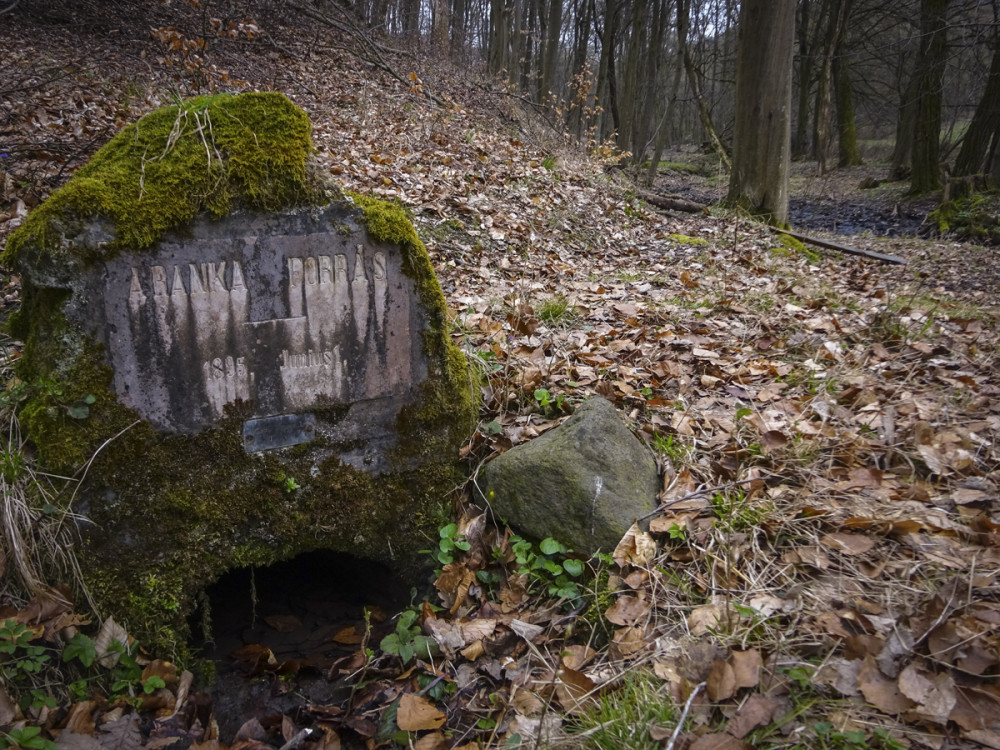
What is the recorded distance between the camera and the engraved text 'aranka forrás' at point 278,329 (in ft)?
7.64

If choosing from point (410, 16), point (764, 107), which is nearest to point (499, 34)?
point (410, 16)

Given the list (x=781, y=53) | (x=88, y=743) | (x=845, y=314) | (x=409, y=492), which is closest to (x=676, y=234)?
(x=781, y=53)

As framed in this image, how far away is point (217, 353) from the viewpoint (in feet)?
7.97

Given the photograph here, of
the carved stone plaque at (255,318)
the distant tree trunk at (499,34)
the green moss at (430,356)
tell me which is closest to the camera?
the carved stone plaque at (255,318)

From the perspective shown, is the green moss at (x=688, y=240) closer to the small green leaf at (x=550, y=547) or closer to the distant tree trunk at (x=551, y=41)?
the small green leaf at (x=550, y=547)

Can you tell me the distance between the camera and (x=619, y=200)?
28.0ft

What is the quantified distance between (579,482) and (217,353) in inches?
61.3

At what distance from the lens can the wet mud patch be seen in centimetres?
245

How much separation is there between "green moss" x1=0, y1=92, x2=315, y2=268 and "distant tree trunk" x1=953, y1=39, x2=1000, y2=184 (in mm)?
12310

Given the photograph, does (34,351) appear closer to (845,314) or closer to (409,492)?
(409,492)

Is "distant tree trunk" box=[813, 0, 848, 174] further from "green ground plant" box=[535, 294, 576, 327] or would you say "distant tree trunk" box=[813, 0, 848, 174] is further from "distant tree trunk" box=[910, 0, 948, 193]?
"green ground plant" box=[535, 294, 576, 327]

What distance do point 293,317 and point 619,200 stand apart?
689cm

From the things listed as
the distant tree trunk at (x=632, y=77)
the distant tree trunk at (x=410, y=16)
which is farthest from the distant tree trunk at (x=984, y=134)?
the distant tree trunk at (x=410, y=16)

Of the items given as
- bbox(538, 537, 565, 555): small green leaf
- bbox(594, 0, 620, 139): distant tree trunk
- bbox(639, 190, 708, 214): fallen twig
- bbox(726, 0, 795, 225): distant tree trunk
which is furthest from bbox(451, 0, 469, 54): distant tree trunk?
bbox(538, 537, 565, 555): small green leaf
